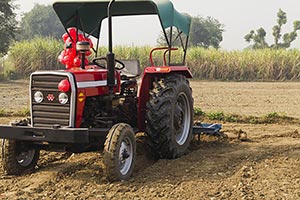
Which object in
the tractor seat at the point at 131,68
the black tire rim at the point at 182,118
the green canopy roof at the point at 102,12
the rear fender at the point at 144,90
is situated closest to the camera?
the green canopy roof at the point at 102,12

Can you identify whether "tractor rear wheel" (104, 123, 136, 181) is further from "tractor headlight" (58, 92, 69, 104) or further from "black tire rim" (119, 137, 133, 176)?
"tractor headlight" (58, 92, 69, 104)

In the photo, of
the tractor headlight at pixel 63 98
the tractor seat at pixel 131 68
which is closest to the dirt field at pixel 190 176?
the tractor headlight at pixel 63 98

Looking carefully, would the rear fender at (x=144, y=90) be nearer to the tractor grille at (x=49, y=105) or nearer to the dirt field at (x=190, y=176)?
the dirt field at (x=190, y=176)

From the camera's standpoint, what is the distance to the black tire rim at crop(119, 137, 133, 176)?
586cm

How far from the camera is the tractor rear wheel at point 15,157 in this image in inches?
246

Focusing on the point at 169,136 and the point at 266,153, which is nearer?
the point at 169,136

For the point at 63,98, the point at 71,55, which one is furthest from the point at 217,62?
the point at 63,98

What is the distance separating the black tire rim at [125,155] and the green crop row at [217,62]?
23197mm

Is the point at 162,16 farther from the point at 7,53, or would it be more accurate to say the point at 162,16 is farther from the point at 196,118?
the point at 7,53

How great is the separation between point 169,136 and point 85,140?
1.45 meters

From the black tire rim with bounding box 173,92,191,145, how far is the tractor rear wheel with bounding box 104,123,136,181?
1.31 m

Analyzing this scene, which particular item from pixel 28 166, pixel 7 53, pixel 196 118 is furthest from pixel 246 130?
pixel 7 53

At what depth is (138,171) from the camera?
253 inches

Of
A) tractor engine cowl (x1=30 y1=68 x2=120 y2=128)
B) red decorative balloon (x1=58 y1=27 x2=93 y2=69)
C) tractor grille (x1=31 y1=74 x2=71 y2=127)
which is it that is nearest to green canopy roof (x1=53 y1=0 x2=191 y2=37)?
red decorative balloon (x1=58 y1=27 x2=93 y2=69)
